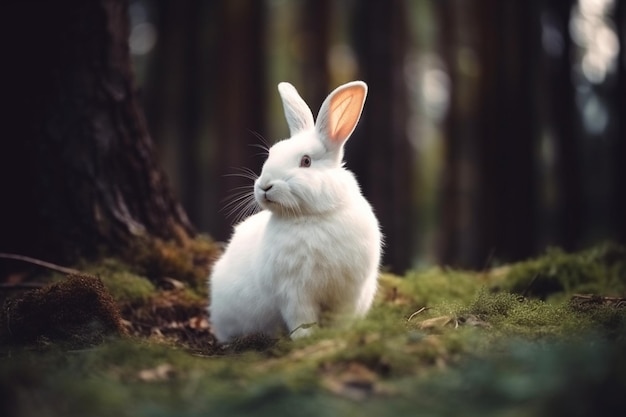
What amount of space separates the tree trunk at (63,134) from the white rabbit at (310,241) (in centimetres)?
189

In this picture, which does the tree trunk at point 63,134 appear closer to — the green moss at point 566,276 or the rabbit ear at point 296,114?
the rabbit ear at point 296,114

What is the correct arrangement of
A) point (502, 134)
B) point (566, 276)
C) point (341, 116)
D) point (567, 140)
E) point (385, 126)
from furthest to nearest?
1. point (502, 134)
2. point (567, 140)
3. point (385, 126)
4. point (566, 276)
5. point (341, 116)

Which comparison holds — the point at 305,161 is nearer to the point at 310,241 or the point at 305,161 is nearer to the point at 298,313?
the point at 310,241

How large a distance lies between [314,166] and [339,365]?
2.00 metres

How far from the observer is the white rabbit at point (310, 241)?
4.53m

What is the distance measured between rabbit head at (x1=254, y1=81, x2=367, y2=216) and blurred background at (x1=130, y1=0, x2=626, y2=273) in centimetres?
665

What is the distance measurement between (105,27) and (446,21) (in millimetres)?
15598

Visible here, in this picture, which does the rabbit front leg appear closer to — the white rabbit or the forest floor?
the white rabbit

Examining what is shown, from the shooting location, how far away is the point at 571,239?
13.6 meters

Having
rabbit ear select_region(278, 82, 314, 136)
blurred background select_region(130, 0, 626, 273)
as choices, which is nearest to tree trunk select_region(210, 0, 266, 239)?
blurred background select_region(130, 0, 626, 273)

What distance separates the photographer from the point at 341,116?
499 centimetres

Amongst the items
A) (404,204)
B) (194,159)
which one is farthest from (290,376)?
(194,159)

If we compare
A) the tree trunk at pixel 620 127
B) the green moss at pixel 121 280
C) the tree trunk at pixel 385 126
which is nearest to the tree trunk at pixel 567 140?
the tree trunk at pixel 620 127

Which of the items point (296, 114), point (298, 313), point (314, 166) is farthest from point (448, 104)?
point (298, 313)
